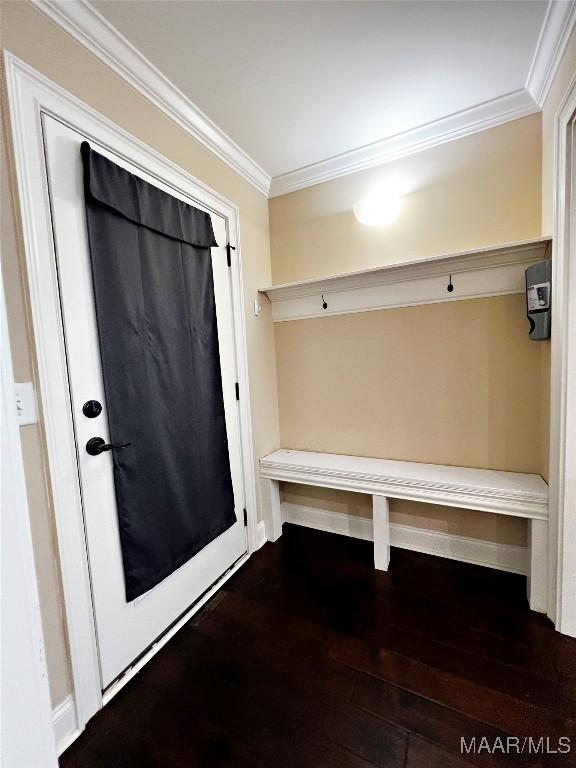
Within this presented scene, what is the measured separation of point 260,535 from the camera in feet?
7.45

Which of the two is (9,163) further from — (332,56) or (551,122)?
(551,122)

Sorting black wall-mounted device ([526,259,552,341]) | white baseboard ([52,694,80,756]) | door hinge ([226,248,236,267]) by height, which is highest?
door hinge ([226,248,236,267])

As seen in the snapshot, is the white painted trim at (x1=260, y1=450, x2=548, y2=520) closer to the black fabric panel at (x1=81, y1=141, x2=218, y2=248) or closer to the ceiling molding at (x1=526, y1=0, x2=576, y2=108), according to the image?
the black fabric panel at (x1=81, y1=141, x2=218, y2=248)

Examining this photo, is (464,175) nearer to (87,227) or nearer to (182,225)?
(182,225)

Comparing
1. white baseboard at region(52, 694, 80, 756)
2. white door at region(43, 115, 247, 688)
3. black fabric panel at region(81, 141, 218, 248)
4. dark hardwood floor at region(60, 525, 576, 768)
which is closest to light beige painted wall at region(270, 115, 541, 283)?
black fabric panel at region(81, 141, 218, 248)

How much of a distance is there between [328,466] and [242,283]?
1.32 meters

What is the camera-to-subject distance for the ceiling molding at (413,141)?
5.57ft

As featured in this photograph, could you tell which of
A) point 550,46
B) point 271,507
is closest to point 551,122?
point 550,46

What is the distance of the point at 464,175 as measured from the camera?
6.13 ft

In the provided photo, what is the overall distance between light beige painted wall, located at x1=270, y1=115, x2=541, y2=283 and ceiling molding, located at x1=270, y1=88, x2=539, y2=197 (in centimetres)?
4

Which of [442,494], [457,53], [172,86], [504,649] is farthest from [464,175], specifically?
[504,649]

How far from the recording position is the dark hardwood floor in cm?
109

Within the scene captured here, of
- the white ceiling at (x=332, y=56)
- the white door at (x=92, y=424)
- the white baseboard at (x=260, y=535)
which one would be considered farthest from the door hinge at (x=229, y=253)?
the white baseboard at (x=260, y=535)

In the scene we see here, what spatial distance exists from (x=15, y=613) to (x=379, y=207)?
2.37 metres
